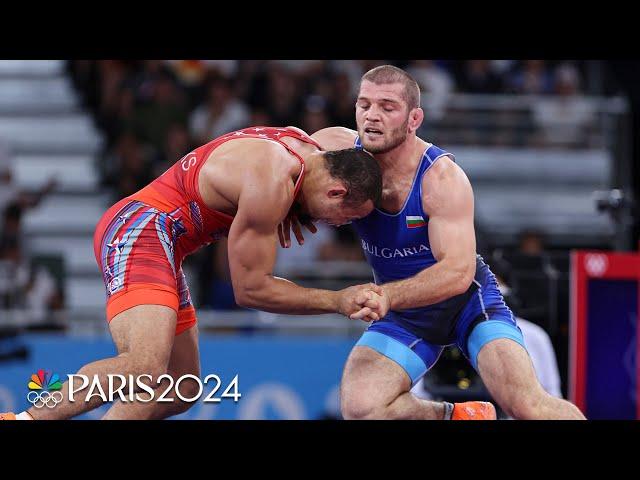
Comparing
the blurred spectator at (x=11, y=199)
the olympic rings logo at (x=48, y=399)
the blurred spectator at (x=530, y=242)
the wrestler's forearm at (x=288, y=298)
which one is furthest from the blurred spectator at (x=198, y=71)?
the olympic rings logo at (x=48, y=399)

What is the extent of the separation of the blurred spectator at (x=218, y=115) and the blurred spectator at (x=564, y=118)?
10.0ft

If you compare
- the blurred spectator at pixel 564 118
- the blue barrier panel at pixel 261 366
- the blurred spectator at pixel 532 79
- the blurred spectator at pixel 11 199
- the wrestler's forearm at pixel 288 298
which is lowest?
the blue barrier panel at pixel 261 366

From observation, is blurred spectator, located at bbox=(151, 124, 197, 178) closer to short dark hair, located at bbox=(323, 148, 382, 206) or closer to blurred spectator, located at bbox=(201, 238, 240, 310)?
blurred spectator, located at bbox=(201, 238, 240, 310)

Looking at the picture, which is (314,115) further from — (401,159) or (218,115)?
(401,159)

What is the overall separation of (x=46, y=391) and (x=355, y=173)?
1.78 metres

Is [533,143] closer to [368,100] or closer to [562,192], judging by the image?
[562,192]

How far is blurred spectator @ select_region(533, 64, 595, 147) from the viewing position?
12.0 meters

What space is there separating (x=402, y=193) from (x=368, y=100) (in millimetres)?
503

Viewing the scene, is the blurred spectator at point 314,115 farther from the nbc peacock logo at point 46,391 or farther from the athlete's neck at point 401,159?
the nbc peacock logo at point 46,391

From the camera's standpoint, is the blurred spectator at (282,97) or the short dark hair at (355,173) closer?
the short dark hair at (355,173)

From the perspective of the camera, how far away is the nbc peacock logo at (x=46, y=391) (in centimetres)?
521

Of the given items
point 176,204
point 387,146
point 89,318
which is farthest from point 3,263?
point 387,146

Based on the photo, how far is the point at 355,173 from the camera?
5.52 m

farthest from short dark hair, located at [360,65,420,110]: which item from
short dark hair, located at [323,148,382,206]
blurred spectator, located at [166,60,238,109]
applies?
blurred spectator, located at [166,60,238,109]
